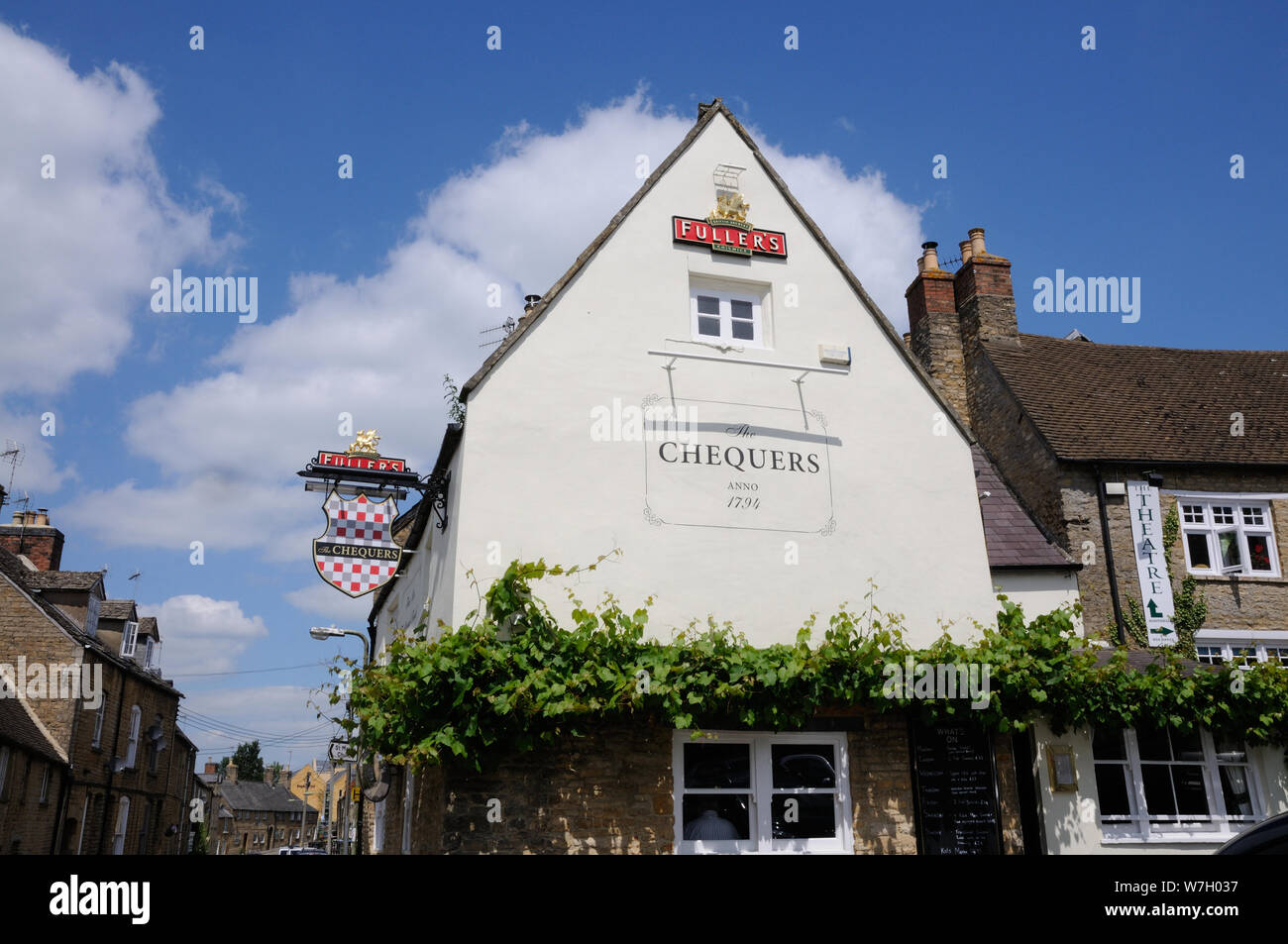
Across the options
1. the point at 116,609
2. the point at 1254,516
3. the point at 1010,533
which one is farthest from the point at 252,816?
the point at 1254,516

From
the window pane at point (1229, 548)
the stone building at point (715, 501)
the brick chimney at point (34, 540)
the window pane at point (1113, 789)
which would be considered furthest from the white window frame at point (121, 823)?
the window pane at point (1229, 548)

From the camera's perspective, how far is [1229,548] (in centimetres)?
1880

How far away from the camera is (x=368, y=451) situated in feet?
38.8

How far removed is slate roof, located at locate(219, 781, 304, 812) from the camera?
7836 centimetres

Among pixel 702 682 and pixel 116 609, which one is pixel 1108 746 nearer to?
pixel 702 682

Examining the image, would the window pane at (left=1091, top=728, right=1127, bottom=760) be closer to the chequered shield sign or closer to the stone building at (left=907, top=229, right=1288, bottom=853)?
the stone building at (left=907, top=229, right=1288, bottom=853)

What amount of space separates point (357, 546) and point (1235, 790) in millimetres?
11491

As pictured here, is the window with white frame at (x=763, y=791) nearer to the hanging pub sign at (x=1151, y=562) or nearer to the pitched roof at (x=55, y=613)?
the hanging pub sign at (x=1151, y=562)

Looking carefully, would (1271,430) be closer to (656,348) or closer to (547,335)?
(656,348)

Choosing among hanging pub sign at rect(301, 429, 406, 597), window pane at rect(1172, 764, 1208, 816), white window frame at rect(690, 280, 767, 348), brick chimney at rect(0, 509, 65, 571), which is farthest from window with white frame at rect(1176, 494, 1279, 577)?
brick chimney at rect(0, 509, 65, 571)

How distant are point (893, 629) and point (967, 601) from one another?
46.7 inches

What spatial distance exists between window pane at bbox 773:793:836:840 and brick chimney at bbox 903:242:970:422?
45.8 feet

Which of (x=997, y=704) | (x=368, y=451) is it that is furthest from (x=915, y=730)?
(x=368, y=451)

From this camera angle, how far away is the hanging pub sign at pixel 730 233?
12.4 metres
